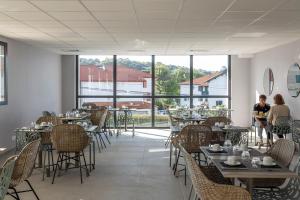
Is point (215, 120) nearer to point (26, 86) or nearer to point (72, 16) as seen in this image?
point (72, 16)

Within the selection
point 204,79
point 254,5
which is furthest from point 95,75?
point 254,5

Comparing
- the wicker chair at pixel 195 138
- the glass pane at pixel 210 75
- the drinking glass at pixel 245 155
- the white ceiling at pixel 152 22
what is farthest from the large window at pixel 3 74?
the glass pane at pixel 210 75

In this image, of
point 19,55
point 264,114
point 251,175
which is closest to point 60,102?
point 19,55

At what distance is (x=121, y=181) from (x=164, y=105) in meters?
6.99

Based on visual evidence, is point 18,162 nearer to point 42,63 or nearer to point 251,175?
point 251,175

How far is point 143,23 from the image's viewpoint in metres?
6.09

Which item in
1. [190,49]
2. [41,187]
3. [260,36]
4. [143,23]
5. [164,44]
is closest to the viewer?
[41,187]

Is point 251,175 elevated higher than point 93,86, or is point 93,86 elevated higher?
point 93,86

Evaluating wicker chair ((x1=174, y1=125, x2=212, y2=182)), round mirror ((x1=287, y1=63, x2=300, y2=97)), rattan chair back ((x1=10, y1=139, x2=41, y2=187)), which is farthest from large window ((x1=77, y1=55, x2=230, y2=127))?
rattan chair back ((x1=10, y1=139, x2=41, y2=187))

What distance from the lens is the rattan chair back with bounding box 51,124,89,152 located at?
5.30m

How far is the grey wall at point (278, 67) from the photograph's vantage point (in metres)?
A: 8.18

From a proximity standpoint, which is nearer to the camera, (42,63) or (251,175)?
(251,175)

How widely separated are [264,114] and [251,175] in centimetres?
622

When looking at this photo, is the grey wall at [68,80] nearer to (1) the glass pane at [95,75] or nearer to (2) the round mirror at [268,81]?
(1) the glass pane at [95,75]
